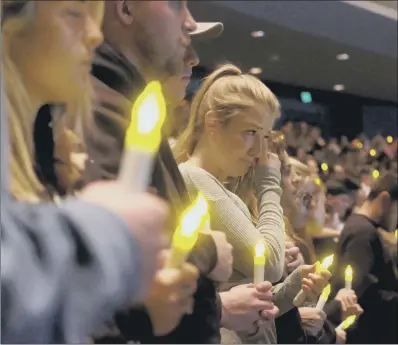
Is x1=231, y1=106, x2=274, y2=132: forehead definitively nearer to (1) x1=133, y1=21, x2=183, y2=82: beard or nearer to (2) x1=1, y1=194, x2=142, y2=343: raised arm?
(1) x1=133, y1=21, x2=183, y2=82: beard

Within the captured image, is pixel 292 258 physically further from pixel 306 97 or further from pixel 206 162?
pixel 306 97

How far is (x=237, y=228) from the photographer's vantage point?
984 millimetres

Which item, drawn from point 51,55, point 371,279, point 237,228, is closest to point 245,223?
point 237,228

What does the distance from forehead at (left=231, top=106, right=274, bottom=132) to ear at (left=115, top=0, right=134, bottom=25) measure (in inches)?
15.6

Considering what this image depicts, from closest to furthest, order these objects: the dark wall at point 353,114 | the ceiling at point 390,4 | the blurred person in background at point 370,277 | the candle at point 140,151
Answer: the candle at point 140,151
the blurred person in background at point 370,277
the ceiling at point 390,4
the dark wall at point 353,114

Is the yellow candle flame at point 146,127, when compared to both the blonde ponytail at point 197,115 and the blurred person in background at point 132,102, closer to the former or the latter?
the blurred person in background at point 132,102

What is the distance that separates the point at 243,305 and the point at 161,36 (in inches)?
15.4

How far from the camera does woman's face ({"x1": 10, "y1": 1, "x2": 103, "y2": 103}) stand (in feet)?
1.79

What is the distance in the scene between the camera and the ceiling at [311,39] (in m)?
3.79

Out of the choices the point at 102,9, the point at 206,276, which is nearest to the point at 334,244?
the point at 206,276

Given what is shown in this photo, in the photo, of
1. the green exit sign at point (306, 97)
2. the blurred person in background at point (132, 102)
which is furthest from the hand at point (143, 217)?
the green exit sign at point (306, 97)

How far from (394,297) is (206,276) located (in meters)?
1.83

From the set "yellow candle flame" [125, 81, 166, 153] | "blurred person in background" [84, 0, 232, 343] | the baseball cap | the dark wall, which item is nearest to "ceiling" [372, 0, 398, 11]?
the dark wall

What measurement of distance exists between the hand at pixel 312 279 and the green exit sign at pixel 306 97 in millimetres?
3390
